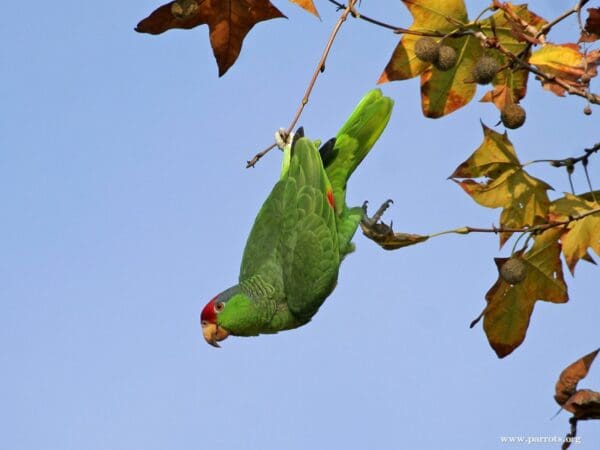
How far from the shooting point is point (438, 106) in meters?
4.21

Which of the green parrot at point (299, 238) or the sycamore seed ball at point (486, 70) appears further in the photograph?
the green parrot at point (299, 238)

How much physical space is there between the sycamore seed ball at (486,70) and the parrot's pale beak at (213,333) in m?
3.55

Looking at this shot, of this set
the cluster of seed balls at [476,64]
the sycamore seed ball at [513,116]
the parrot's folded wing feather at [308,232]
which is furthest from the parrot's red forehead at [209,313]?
the sycamore seed ball at [513,116]

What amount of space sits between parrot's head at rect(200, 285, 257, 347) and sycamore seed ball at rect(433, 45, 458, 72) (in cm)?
306

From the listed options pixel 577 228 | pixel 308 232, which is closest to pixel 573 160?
pixel 577 228

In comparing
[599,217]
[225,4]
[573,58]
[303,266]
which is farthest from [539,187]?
[303,266]

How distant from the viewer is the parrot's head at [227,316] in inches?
260

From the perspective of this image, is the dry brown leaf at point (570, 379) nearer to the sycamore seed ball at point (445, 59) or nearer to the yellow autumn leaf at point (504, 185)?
the yellow autumn leaf at point (504, 185)

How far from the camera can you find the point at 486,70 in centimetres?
369

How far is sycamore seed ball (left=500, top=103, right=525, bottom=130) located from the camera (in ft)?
12.1

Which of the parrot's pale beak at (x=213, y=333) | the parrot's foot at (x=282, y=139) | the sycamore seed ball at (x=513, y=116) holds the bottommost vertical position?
the sycamore seed ball at (x=513, y=116)

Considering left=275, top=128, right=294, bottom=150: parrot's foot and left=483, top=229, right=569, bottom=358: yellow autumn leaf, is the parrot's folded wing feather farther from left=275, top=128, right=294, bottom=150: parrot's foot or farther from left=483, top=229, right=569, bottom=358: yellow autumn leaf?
left=483, top=229, right=569, bottom=358: yellow autumn leaf

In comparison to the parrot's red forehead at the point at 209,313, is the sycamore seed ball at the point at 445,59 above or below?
below

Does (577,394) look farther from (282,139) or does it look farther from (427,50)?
(282,139)
